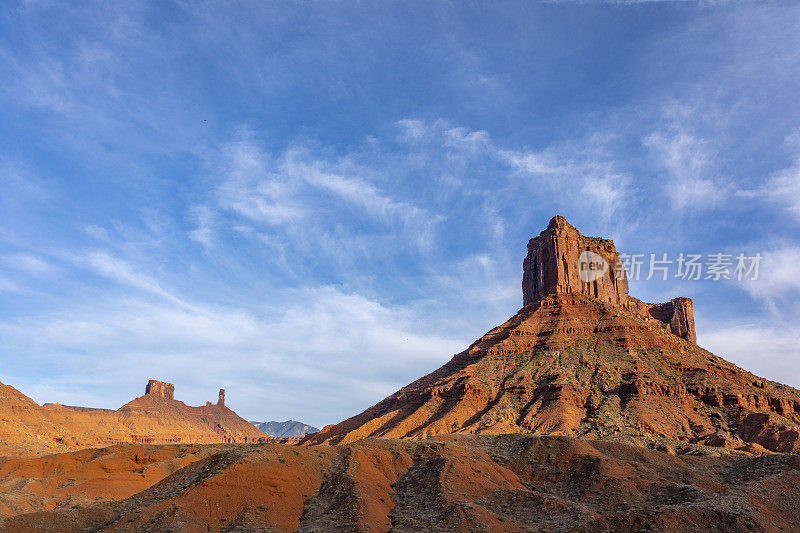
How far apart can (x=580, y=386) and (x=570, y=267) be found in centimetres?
4637

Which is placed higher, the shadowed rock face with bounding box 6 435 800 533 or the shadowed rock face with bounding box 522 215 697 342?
the shadowed rock face with bounding box 522 215 697 342

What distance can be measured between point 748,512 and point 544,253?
112896 mm

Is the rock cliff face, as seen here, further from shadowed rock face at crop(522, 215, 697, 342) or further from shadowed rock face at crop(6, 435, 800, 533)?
shadowed rock face at crop(6, 435, 800, 533)

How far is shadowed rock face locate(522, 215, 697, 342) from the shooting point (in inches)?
5458

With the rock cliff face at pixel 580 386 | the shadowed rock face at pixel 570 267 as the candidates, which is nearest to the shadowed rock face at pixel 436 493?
the rock cliff face at pixel 580 386

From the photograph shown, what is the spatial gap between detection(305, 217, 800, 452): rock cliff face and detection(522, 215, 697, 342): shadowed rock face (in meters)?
0.37

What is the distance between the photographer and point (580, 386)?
326 ft

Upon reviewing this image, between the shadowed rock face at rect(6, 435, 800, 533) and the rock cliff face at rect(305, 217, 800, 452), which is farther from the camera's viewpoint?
the rock cliff face at rect(305, 217, 800, 452)

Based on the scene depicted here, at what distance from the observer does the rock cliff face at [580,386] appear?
86.5 m

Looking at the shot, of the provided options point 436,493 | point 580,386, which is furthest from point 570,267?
point 436,493

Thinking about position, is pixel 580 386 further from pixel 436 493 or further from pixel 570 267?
pixel 436 493

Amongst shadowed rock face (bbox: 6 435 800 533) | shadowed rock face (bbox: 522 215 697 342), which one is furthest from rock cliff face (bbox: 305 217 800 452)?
shadowed rock face (bbox: 6 435 800 533)

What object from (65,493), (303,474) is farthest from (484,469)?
(65,493)

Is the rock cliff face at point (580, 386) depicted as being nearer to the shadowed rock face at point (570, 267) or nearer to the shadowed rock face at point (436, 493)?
the shadowed rock face at point (570, 267)
